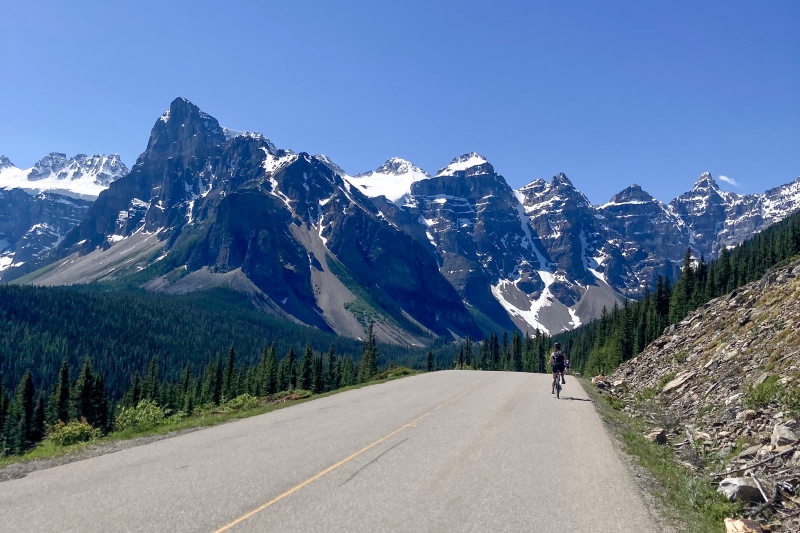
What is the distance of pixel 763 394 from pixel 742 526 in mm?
10927

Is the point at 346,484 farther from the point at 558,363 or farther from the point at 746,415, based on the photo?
the point at 558,363

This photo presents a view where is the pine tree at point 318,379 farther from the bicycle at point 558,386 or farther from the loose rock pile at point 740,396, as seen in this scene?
the bicycle at point 558,386

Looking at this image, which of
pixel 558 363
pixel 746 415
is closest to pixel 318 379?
pixel 558 363

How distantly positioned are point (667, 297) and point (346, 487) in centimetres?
9575

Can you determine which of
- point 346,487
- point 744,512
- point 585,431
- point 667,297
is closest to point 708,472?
point 744,512

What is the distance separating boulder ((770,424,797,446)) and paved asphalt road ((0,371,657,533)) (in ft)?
12.0

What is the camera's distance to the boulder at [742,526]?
8.61 meters

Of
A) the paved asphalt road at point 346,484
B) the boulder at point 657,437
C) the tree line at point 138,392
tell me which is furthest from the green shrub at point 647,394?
the tree line at point 138,392

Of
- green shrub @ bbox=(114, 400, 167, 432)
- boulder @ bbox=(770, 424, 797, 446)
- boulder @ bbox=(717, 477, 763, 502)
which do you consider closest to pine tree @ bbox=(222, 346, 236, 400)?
green shrub @ bbox=(114, 400, 167, 432)

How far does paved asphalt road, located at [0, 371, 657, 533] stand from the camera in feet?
28.3

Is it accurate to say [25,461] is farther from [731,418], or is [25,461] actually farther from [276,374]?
[276,374]

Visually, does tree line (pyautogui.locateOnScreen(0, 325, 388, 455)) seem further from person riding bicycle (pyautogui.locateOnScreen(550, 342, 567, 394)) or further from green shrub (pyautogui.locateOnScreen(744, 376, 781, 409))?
green shrub (pyautogui.locateOnScreen(744, 376, 781, 409))

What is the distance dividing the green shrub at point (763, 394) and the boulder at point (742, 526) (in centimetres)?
982

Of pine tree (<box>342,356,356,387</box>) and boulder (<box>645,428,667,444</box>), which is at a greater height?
boulder (<box>645,428,667,444</box>)
